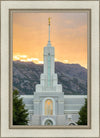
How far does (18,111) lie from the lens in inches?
182

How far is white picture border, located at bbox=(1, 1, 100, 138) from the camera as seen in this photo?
423 centimetres

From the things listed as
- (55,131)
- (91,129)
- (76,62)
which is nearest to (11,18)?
(76,62)

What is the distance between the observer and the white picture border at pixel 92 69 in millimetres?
4234

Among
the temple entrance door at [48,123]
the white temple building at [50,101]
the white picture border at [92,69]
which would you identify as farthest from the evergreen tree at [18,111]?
the temple entrance door at [48,123]

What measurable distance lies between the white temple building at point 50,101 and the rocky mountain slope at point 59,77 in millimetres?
107

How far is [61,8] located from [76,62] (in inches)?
54.1

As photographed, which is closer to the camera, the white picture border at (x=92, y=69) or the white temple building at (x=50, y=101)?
the white picture border at (x=92, y=69)

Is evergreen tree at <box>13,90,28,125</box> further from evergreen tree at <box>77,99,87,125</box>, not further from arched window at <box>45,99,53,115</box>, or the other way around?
evergreen tree at <box>77,99,87,125</box>

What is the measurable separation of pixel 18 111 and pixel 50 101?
91cm

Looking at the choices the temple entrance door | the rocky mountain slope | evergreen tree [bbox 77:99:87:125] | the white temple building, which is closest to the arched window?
the white temple building

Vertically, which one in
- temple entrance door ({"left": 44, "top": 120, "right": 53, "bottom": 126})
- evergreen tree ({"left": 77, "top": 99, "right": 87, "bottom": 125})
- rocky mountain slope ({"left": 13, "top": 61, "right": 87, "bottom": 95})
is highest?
rocky mountain slope ({"left": 13, "top": 61, "right": 87, "bottom": 95})

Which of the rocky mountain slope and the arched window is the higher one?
the rocky mountain slope

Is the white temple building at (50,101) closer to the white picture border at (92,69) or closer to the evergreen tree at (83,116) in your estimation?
the evergreen tree at (83,116)

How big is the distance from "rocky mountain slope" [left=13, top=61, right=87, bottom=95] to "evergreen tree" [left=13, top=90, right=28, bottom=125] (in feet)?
0.78
